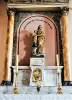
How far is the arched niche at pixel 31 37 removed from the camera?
180 inches

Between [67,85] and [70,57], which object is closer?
[67,85]

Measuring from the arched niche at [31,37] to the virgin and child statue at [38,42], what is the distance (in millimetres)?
178

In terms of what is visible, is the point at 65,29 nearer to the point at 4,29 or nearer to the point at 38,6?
the point at 38,6

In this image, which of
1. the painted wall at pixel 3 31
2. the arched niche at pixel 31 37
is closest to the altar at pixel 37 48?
the arched niche at pixel 31 37

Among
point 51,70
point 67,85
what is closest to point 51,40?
point 51,70

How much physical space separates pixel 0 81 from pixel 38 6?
1.70m

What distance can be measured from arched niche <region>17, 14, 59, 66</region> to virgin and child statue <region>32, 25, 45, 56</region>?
18cm

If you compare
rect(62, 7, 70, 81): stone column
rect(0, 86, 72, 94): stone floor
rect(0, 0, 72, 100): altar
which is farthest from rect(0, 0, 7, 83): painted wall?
rect(62, 7, 70, 81): stone column

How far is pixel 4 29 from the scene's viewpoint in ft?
15.9

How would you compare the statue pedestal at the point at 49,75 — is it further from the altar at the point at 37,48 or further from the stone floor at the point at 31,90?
the stone floor at the point at 31,90

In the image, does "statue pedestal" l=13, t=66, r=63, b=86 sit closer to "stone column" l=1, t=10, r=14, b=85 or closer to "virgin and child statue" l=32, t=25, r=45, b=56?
"stone column" l=1, t=10, r=14, b=85

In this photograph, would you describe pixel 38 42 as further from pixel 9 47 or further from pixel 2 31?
pixel 2 31

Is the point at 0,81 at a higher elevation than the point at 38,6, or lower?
lower

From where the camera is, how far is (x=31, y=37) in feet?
15.5
